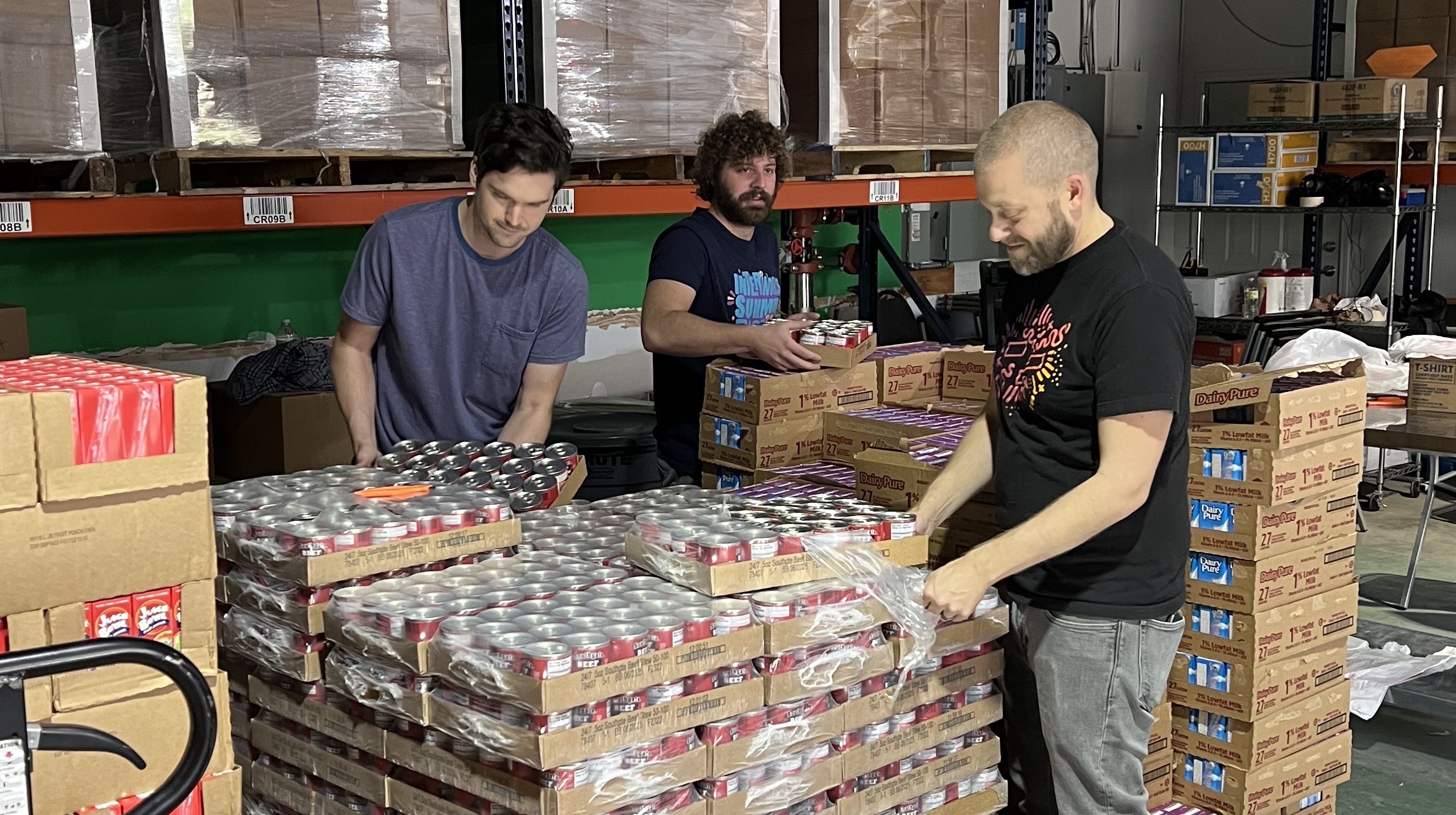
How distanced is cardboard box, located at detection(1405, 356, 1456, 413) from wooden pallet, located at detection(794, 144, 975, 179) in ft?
6.96

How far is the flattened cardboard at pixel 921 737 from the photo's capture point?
2814 millimetres

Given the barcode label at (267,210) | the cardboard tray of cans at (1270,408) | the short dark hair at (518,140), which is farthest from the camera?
the barcode label at (267,210)

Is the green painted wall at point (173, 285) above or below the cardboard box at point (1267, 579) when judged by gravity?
above

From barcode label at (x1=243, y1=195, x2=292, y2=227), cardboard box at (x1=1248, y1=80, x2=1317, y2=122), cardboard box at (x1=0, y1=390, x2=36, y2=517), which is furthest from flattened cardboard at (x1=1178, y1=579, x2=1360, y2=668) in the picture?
cardboard box at (x1=1248, y1=80, x2=1317, y2=122)

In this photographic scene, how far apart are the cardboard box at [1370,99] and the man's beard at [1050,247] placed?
8.76m

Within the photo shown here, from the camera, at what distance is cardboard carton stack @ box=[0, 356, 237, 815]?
2119 mm

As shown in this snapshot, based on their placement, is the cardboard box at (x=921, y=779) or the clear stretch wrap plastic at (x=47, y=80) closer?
the cardboard box at (x=921, y=779)

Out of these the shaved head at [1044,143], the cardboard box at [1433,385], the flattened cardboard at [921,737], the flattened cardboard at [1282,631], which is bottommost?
the flattened cardboard at [1282,631]

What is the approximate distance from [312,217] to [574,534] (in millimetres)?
2272

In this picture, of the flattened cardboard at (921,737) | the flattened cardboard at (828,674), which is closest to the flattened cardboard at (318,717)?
the flattened cardboard at (828,674)

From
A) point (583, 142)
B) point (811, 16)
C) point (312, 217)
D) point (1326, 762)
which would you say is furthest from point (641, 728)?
point (811, 16)

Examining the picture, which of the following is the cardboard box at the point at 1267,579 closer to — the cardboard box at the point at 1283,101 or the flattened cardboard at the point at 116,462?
the flattened cardboard at the point at 116,462

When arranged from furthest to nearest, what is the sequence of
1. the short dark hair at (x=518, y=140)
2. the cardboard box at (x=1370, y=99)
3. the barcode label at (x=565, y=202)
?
1. the cardboard box at (x=1370, y=99)
2. the barcode label at (x=565, y=202)
3. the short dark hair at (x=518, y=140)

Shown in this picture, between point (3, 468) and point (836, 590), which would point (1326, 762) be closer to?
point (836, 590)
